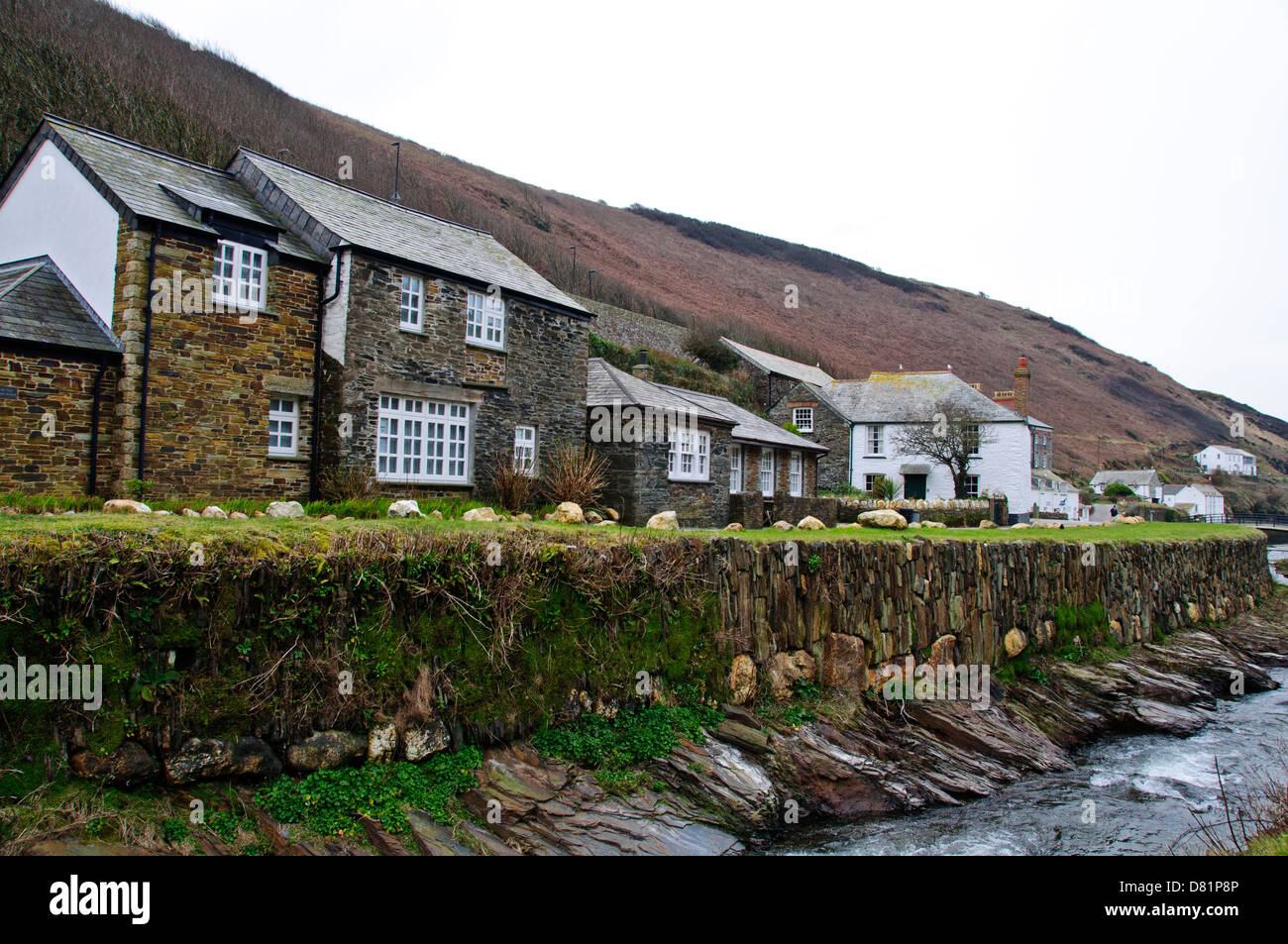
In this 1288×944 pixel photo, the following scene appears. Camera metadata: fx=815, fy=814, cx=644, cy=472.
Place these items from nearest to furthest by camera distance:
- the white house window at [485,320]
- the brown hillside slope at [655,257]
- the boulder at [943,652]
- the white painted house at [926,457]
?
the boulder at [943,652] → the white house window at [485,320] → the brown hillside slope at [655,257] → the white painted house at [926,457]

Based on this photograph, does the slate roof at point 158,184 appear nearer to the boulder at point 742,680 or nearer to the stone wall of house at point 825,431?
the boulder at point 742,680

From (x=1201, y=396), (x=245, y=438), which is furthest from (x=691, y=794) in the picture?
(x=1201, y=396)

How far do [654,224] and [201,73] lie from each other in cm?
7106

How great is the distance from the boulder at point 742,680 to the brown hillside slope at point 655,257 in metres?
24.1

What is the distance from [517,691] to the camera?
7.86 meters

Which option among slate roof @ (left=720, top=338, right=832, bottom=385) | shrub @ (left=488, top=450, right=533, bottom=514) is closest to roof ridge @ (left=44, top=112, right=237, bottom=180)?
shrub @ (left=488, top=450, right=533, bottom=514)

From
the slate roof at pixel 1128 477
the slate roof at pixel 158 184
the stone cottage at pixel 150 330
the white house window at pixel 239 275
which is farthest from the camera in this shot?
the slate roof at pixel 1128 477

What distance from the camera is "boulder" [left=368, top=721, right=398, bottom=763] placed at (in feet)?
22.1

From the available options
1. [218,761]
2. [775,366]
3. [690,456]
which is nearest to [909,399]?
[775,366]

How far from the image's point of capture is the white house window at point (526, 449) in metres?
19.4

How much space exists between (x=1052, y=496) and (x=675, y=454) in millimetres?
31836

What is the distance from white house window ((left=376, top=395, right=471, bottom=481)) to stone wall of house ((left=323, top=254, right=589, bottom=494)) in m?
0.23

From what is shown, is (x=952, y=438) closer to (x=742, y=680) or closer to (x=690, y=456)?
(x=690, y=456)

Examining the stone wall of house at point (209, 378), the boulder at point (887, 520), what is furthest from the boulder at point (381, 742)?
the boulder at point (887, 520)
